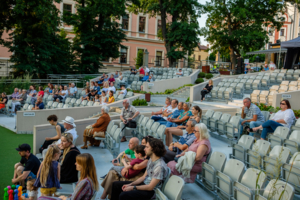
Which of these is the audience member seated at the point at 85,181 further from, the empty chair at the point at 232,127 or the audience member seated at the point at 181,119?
the empty chair at the point at 232,127

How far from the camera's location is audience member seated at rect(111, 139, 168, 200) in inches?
177

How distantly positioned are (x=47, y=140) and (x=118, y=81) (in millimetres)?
14330

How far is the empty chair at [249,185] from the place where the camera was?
3.88 meters

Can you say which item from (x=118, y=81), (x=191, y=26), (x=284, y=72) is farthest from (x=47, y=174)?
(x=191, y=26)

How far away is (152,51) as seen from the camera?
147 feet

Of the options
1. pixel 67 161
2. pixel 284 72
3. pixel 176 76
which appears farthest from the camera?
pixel 176 76

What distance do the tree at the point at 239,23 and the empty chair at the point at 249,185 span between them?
27935 mm

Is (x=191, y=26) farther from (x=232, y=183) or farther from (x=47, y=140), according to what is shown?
(x=232, y=183)

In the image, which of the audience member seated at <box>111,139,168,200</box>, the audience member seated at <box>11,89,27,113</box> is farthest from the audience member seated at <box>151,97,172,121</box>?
the audience member seated at <box>11,89,27,113</box>

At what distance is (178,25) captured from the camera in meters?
31.6

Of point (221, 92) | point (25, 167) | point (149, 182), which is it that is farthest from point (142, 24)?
point (149, 182)

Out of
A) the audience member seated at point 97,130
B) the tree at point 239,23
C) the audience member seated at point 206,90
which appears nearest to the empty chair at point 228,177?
the audience member seated at point 97,130

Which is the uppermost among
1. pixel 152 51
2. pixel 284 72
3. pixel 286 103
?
pixel 152 51

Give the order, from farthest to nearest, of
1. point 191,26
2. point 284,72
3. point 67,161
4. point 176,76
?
point 191,26, point 176,76, point 284,72, point 67,161
